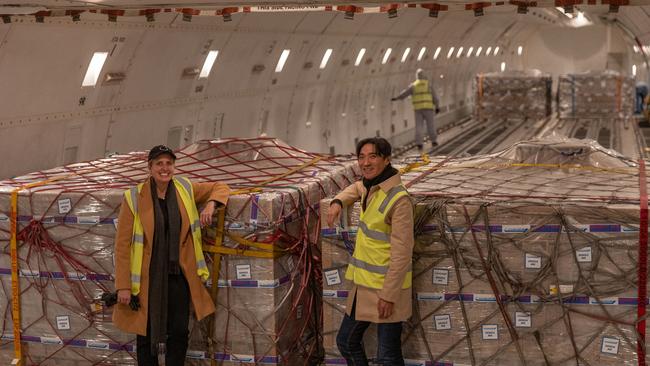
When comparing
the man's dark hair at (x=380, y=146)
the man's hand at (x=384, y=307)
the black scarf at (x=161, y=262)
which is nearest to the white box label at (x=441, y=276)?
the man's hand at (x=384, y=307)

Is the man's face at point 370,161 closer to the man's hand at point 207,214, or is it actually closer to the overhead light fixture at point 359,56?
the man's hand at point 207,214

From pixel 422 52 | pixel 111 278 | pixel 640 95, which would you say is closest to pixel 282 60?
pixel 111 278

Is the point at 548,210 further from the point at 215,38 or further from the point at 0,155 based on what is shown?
the point at 215,38

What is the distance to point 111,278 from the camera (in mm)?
6441

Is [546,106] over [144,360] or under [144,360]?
over

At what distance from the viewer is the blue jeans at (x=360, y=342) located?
18.8ft

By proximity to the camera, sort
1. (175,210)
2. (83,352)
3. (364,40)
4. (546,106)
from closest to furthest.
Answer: (175,210) < (83,352) < (364,40) < (546,106)

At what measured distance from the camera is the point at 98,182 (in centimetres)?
695

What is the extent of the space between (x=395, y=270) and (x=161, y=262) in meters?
1.53

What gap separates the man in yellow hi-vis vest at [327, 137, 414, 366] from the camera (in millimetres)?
5480

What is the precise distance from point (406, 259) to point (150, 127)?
20.6 feet

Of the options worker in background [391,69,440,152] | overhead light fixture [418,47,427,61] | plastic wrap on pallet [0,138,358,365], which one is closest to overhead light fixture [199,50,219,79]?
plastic wrap on pallet [0,138,358,365]

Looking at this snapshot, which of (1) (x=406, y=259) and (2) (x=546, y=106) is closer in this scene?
(1) (x=406, y=259)

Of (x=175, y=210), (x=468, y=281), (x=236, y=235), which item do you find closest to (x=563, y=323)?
(x=468, y=281)
